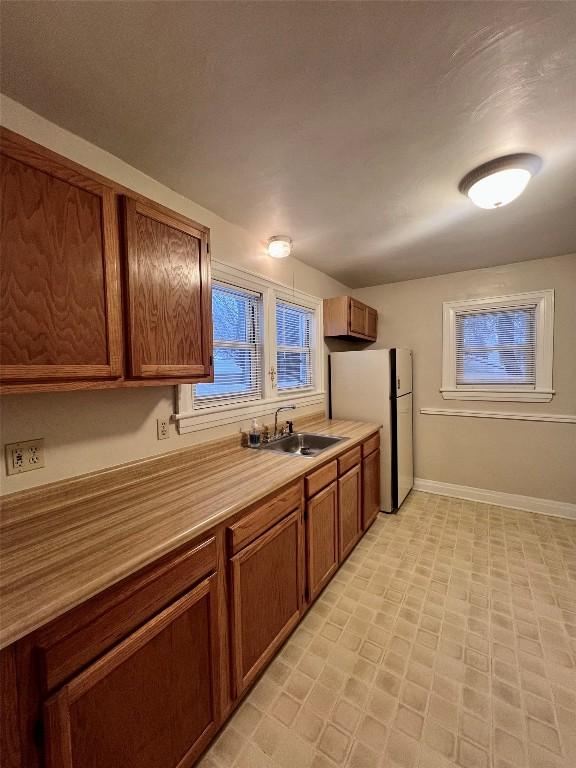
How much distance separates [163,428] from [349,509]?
57.7 inches

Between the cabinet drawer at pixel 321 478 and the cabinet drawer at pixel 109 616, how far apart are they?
2.65 feet

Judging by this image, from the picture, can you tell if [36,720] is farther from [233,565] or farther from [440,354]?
[440,354]

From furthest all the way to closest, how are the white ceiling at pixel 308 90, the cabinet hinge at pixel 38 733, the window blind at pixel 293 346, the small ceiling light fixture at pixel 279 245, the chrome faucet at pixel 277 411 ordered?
the window blind at pixel 293 346, the chrome faucet at pixel 277 411, the small ceiling light fixture at pixel 279 245, the white ceiling at pixel 308 90, the cabinet hinge at pixel 38 733

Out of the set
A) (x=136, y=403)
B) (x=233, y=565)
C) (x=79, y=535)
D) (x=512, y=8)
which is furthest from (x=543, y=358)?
(x=79, y=535)

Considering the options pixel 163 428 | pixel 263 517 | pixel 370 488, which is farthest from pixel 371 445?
pixel 163 428

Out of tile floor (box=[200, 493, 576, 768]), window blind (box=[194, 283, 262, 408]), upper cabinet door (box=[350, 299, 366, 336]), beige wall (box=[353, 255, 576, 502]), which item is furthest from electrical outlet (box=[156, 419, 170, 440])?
beige wall (box=[353, 255, 576, 502])

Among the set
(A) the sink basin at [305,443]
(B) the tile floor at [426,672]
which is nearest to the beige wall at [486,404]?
(B) the tile floor at [426,672]

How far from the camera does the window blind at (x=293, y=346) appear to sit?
2762 mm

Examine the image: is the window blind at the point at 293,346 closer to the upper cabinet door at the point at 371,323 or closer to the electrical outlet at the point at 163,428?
the upper cabinet door at the point at 371,323

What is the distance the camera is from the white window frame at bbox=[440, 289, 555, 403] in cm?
297

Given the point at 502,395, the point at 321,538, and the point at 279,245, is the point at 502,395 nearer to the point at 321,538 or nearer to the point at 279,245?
the point at 321,538

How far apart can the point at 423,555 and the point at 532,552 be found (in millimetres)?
848

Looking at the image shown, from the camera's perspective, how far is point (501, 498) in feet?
10.5

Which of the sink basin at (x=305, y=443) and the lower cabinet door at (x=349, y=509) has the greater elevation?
the sink basin at (x=305, y=443)
